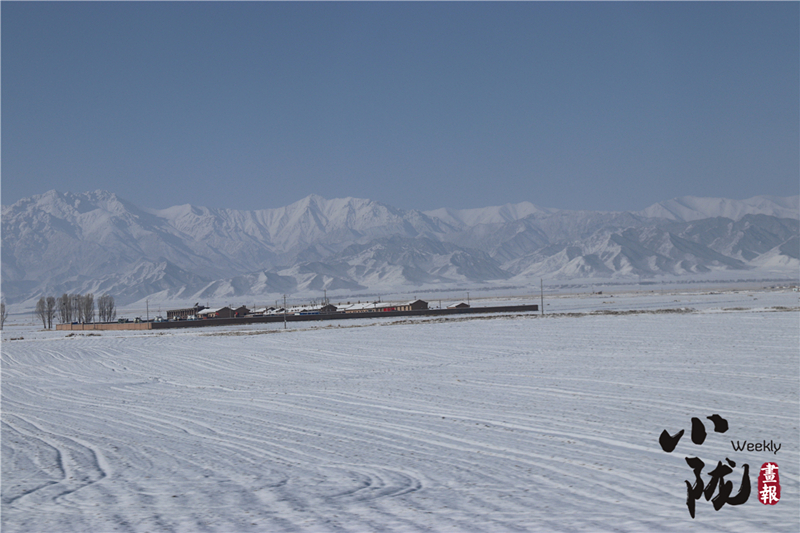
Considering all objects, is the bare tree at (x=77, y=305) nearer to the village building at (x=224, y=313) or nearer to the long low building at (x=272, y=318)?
the long low building at (x=272, y=318)

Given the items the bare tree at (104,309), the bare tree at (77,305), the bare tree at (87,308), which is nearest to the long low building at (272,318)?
the bare tree at (77,305)

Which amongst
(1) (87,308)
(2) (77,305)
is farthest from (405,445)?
(2) (77,305)

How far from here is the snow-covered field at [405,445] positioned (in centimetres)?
909

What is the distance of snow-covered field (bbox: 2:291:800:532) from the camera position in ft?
29.8

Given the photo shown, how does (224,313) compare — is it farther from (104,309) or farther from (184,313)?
(104,309)

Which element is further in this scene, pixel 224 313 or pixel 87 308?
pixel 87 308

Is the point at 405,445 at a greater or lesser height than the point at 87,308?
lesser

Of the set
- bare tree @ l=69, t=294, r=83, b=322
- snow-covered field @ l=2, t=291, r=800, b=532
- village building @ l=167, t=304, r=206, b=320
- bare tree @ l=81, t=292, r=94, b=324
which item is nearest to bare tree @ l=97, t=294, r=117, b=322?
bare tree @ l=81, t=292, r=94, b=324

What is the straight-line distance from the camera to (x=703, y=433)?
13125mm

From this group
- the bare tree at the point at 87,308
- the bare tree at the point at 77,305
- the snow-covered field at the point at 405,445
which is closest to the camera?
the snow-covered field at the point at 405,445

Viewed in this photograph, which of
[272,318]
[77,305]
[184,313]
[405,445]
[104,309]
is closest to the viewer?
[405,445]

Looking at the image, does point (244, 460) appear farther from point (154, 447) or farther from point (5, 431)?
point (5, 431)

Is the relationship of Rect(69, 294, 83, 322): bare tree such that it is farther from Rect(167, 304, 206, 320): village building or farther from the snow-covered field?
the snow-covered field

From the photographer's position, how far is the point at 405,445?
44.0 feet
